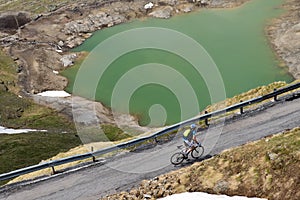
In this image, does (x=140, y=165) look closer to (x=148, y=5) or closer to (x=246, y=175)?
(x=246, y=175)

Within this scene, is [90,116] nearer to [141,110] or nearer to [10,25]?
[141,110]

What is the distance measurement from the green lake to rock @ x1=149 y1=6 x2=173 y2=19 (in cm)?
254

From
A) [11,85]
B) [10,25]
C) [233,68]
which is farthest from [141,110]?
[10,25]

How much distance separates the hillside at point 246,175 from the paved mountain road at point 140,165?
1.77 m

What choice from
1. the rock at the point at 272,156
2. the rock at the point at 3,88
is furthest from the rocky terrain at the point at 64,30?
the rock at the point at 272,156

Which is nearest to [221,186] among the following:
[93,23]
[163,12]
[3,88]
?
[3,88]

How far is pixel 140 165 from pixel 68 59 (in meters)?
80.4

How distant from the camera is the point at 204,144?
2953 cm

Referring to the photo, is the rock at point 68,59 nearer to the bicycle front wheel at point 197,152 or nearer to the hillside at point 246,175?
the bicycle front wheel at point 197,152

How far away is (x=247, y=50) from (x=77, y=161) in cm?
7000

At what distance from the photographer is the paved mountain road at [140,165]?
27359 millimetres

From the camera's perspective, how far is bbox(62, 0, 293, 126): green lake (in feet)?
248

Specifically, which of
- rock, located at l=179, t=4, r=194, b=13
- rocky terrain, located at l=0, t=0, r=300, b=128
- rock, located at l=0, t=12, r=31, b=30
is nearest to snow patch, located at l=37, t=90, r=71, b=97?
rocky terrain, located at l=0, t=0, r=300, b=128

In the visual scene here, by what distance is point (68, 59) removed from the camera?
105000mm
